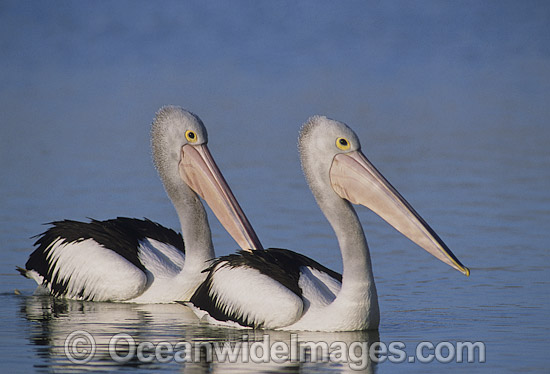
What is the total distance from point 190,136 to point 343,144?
175 cm

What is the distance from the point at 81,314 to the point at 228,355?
1.77m

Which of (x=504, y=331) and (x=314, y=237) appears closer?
(x=504, y=331)

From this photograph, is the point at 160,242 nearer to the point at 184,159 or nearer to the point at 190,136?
the point at 184,159

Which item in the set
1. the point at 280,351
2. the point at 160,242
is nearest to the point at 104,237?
the point at 160,242

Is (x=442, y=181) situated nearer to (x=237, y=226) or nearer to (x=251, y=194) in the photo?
(x=251, y=194)

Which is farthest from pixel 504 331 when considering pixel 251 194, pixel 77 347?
pixel 251 194

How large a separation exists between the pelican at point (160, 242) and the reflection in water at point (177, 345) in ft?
1.18

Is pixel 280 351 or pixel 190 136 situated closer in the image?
pixel 280 351

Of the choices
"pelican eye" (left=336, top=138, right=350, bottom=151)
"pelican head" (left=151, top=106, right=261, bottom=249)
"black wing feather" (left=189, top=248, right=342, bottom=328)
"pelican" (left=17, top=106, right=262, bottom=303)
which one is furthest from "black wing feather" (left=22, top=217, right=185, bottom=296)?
"pelican eye" (left=336, top=138, right=350, bottom=151)

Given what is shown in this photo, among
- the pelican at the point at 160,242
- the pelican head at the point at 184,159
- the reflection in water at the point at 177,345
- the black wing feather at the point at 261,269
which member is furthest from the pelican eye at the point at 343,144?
the pelican head at the point at 184,159

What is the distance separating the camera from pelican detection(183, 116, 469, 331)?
737 centimetres

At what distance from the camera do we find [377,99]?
25.8m

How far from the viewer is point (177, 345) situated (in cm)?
724

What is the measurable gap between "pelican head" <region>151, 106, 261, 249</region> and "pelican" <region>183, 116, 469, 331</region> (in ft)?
3.90
